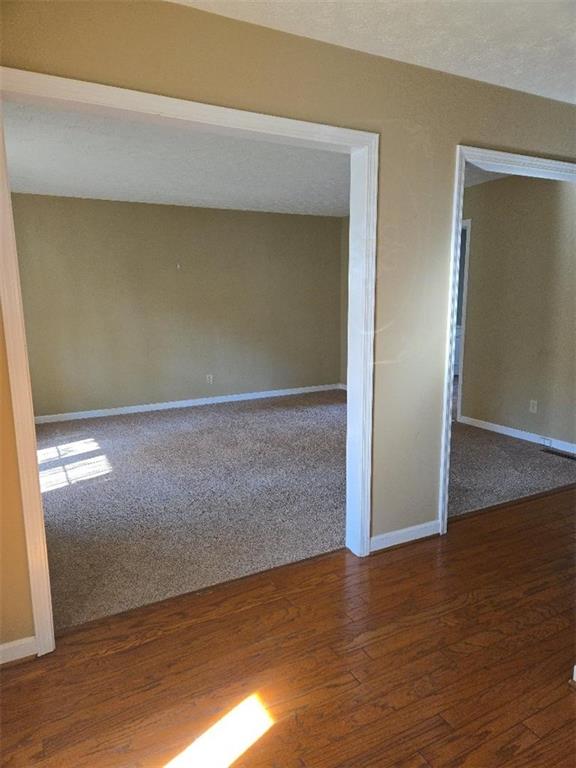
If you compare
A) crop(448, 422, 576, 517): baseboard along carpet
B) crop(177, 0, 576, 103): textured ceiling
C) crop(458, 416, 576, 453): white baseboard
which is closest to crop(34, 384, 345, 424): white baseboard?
crop(458, 416, 576, 453): white baseboard

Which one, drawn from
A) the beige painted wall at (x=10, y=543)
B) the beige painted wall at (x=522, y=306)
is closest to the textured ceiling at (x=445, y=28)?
the beige painted wall at (x=10, y=543)

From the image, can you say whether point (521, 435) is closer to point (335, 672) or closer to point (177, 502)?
point (177, 502)

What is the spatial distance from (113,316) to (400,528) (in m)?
4.25

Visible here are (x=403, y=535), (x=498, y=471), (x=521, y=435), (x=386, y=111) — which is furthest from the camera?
(x=521, y=435)

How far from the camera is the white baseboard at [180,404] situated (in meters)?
5.50

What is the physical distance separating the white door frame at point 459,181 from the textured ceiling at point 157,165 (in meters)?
1.33

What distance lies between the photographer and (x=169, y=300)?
5.83 meters

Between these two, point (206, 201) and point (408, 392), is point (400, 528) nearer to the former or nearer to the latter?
point (408, 392)

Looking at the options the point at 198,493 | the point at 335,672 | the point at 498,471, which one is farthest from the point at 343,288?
the point at 335,672

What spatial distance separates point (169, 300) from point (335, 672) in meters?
4.83

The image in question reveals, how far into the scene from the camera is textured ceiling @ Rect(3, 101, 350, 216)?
301 centimetres

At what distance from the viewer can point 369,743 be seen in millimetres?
1512

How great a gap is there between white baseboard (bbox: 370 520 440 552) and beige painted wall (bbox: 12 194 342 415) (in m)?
3.97

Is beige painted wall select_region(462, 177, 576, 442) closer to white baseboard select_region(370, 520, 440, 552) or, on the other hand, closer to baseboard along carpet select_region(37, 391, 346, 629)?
baseboard along carpet select_region(37, 391, 346, 629)
